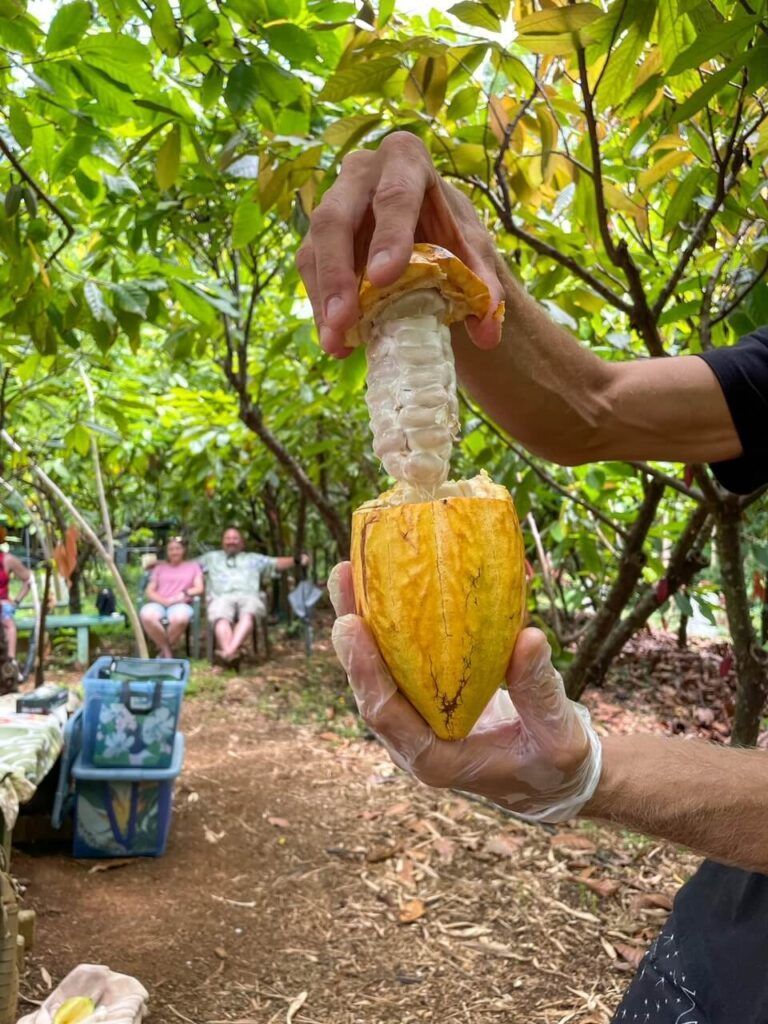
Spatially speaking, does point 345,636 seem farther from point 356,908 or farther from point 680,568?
point 680,568

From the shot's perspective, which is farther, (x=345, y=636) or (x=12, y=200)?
(x=12, y=200)

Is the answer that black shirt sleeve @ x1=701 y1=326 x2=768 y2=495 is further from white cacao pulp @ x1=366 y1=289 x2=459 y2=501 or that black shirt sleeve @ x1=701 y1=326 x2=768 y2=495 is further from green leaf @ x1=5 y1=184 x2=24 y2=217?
green leaf @ x1=5 y1=184 x2=24 y2=217

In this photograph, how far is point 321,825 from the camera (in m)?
3.57

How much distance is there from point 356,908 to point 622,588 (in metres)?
1.47

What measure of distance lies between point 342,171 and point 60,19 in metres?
0.80

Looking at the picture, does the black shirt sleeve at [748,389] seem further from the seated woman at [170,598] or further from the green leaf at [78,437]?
the seated woman at [170,598]

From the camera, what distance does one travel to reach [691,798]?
106cm

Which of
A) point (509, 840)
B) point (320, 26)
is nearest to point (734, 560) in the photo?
point (509, 840)

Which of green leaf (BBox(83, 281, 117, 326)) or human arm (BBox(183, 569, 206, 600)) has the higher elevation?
green leaf (BBox(83, 281, 117, 326))

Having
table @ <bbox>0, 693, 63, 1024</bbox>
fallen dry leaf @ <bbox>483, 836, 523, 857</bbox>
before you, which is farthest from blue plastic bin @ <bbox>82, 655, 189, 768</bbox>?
fallen dry leaf @ <bbox>483, 836, 523, 857</bbox>

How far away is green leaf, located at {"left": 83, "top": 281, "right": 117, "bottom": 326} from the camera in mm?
2008

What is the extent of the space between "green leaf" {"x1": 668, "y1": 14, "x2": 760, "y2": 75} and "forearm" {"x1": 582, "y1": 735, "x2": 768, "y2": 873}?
90 cm

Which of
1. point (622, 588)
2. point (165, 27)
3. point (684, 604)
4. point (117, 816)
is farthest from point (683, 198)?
point (117, 816)

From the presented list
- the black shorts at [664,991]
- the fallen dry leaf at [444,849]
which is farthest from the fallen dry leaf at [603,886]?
the black shorts at [664,991]
